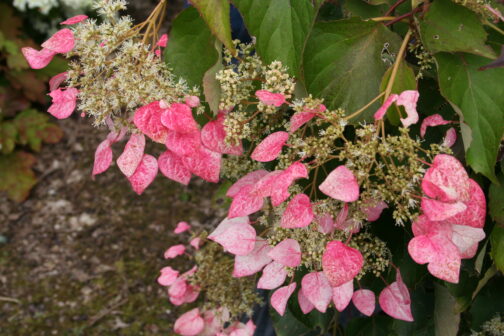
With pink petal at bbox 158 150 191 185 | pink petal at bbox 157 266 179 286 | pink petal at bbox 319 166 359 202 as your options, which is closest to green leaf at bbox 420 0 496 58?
pink petal at bbox 319 166 359 202

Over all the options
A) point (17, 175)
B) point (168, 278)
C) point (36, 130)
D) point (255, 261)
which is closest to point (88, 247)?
point (17, 175)

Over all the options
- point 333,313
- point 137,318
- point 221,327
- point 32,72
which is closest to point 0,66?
point 32,72

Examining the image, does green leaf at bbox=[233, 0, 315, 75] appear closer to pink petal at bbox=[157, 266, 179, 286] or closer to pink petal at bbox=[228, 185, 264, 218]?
pink petal at bbox=[228, 185, 264, 218]

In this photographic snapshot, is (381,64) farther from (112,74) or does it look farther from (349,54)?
(112,74)

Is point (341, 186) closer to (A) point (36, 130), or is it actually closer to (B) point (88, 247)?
(B) point (88, 247)

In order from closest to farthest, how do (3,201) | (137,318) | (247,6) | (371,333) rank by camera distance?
(247,6) < (371,333) < (137,318) < (3,201)

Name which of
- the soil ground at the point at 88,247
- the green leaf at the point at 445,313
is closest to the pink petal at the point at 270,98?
the green leaf at the point at 445,313
